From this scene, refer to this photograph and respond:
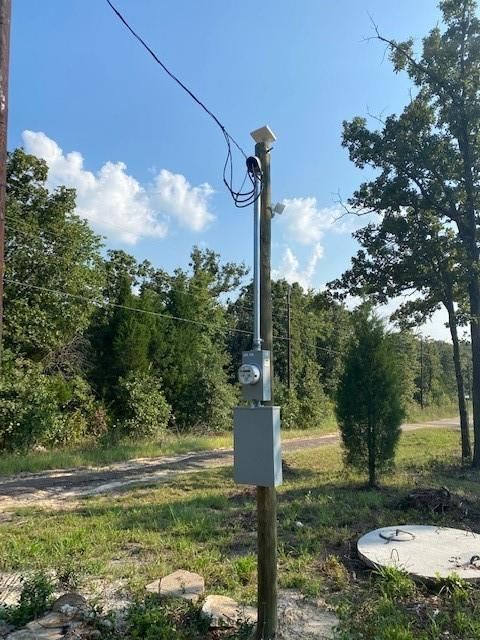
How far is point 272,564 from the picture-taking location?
115 inches

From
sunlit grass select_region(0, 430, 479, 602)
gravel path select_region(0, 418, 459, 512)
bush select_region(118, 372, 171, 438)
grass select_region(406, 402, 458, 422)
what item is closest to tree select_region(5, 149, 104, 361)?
bush select_region(118, 372, 171, 438)

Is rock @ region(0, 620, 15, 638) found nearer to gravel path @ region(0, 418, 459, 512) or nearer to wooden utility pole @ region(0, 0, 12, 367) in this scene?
wooden utility pole @ region(0, 0, 12, 367)

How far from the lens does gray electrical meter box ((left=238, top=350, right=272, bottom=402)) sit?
9.43 feet

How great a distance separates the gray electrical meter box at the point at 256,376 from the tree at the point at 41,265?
12.3 m

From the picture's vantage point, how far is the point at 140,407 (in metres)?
16.5

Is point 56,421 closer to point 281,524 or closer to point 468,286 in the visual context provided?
point 281,524

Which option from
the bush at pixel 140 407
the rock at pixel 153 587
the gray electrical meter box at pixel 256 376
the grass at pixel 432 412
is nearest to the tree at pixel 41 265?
the bush at pixel 140 407

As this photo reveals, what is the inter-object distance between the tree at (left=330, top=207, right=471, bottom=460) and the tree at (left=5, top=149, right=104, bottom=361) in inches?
313

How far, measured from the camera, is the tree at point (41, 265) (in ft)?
45.2

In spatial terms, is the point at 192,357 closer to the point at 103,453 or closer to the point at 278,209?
the point at 103,453

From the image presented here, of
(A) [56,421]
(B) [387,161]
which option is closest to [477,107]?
(B) [387,161]

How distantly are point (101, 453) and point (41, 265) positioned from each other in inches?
224

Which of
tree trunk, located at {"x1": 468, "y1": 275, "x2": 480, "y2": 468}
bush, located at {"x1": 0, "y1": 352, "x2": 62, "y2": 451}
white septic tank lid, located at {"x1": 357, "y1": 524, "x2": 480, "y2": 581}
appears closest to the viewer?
white septic tank lid, located at {"x1": 357, "y1": 524, "x2": 480, "y2": 581}

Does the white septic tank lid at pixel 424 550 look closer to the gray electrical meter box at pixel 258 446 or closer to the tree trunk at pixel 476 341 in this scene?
the gray electrical meter box at pixel 258 446
